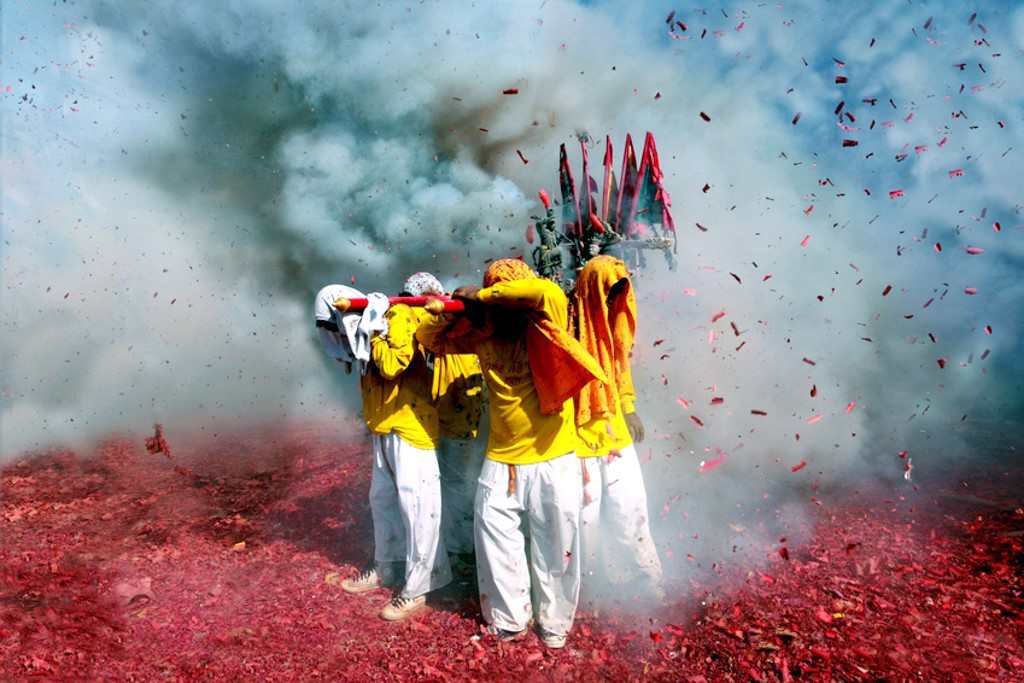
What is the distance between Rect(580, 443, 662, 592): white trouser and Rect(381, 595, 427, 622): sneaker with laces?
1.33 meters

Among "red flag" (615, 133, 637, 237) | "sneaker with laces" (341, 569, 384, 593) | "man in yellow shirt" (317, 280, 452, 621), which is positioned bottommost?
"sneaker with laces" (341, 569, 384, 593)

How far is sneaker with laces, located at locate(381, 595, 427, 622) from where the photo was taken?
14.6 feet

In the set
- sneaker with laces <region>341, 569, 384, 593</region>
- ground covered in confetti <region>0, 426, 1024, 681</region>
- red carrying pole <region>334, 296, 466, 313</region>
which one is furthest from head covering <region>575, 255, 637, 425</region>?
sneaker with laces <region>341, 569, 384, 593</region>

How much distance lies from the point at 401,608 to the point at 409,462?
3.58 feet

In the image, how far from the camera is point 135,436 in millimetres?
11914

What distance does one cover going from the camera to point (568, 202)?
8383mm

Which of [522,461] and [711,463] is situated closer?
[522,461]

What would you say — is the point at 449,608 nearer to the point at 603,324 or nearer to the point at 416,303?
the point at 416,303

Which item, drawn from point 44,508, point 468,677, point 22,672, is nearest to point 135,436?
point 44,508

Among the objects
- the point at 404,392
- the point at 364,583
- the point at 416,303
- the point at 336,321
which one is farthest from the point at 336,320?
the point at 364,583

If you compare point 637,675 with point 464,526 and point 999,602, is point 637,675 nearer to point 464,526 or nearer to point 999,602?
point 464,526

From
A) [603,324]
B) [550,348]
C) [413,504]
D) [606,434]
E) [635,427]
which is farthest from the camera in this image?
[635,427]

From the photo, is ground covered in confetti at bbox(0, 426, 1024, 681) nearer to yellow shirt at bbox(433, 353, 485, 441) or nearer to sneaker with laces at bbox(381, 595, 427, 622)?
sneaker with laces at bbox(381, 595, 427, 622)

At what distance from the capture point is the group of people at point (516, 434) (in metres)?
3.88
